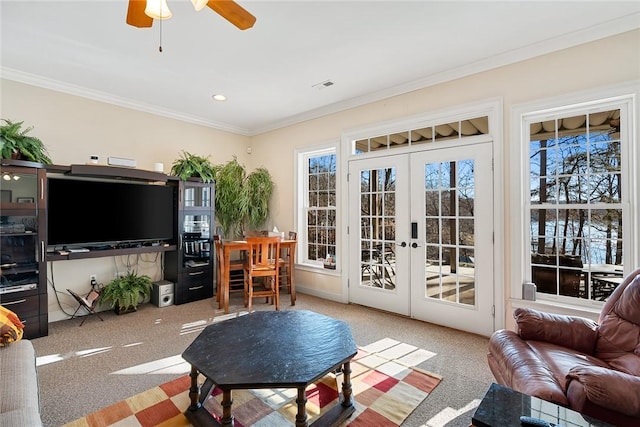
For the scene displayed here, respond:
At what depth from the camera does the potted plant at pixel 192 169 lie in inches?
167

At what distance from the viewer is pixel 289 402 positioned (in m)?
2.03

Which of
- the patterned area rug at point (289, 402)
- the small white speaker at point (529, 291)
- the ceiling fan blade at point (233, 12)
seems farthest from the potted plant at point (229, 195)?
the small white speaker at point (529, 291)

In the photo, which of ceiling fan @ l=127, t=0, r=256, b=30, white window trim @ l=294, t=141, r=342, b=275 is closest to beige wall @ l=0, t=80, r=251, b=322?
white window trim @ l=294, t=141, r=342, b=275

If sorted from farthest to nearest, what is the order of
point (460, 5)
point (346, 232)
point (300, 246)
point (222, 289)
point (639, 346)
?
1. point (300, 246)
2. point (346, 232)
3. point (222, 289)
4. point (460, 5)
5. point (639, 346)

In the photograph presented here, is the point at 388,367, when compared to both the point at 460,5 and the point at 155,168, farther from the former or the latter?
the point at 155,168

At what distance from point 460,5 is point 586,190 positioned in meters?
1.97

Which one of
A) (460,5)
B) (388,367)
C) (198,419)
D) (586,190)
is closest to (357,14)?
(460,5)

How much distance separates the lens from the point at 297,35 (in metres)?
2.66

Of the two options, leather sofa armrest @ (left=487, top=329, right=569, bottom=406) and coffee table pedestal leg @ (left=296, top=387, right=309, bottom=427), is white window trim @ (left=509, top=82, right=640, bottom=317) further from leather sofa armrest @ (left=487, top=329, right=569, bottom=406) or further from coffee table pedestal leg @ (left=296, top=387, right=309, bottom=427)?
coffee table pedestal leg @ (left=296, top=387, right=309, bottom=427)

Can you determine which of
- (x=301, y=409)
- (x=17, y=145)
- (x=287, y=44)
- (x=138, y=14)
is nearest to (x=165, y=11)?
(x=138, y=14)

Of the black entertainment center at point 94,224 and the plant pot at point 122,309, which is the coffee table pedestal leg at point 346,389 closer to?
the black entertainment center at point 94,224

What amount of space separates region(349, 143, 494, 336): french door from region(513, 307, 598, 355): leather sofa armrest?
114 cm

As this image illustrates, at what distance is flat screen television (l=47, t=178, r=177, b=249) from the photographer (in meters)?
3.38

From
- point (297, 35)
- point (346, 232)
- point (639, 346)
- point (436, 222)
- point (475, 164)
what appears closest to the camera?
point (639, 346)
